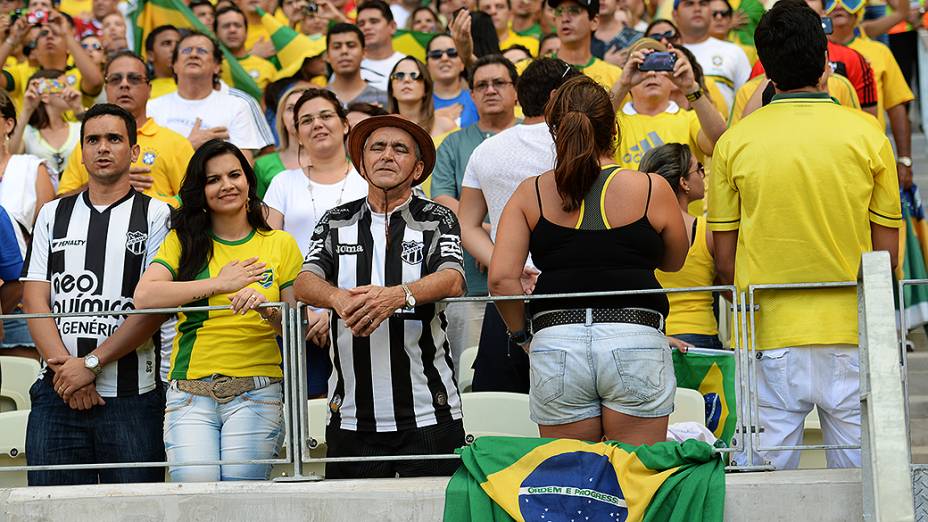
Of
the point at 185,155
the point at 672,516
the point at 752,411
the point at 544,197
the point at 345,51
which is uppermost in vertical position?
the point at 345,51

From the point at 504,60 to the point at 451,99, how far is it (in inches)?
78.2

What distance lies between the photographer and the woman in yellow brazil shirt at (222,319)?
17.6 ft

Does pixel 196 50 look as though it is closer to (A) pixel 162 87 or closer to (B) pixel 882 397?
(A) pixel 162 87

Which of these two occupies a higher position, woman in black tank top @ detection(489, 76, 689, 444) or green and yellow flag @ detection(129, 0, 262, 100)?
green and yellow flag @ detection(129, 0, 262, 100)

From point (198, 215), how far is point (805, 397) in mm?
2515

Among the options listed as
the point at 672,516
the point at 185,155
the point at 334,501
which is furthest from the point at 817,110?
the point at 185,155

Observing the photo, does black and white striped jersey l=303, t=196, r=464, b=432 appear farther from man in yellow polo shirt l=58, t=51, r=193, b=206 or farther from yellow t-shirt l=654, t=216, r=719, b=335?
man in yellow polo shirt l=58, t=51, r=193, b=206

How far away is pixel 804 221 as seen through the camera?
16.2 feet

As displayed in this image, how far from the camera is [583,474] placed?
4.75 metres

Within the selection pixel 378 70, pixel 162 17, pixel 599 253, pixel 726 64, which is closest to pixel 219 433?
pixel 599 253

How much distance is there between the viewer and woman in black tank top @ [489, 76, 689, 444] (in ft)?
15.8

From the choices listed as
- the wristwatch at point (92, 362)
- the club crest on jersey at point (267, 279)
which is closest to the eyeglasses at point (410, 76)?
the club crest on jersey at point (267, 279)

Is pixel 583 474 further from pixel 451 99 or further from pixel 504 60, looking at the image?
pixel 451 99

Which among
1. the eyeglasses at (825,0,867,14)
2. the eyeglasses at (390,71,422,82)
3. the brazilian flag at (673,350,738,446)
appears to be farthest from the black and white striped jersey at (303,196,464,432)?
the eyeglasses at (825,0,867,14)
